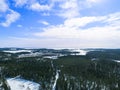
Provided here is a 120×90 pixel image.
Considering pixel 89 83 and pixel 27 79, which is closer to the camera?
pixel 89 83

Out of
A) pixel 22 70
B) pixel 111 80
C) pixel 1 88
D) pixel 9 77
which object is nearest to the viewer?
pixel 1 88

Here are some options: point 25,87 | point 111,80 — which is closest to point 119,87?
point 111,80

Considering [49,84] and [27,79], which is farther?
[27,79]

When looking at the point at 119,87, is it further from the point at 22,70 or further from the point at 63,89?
the point at 22,70

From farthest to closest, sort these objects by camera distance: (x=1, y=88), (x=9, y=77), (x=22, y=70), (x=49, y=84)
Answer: (x=22, y=70) < (x=9, y=77) < (x=49, y=84) < (x=1, y=88)

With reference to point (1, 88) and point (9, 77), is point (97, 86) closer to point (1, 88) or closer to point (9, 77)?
point (1, 88)

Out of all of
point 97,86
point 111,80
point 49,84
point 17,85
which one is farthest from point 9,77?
point 111,80
